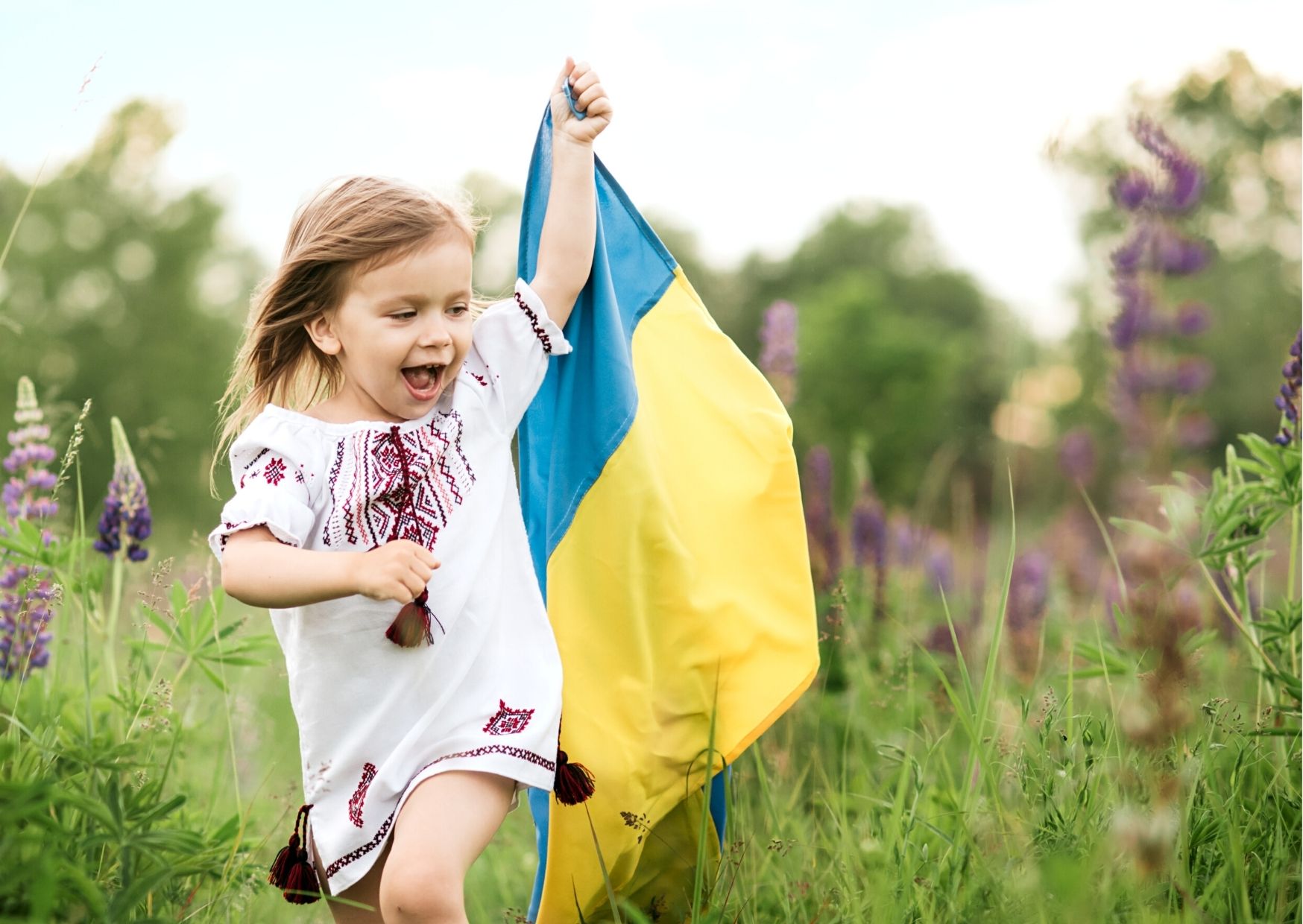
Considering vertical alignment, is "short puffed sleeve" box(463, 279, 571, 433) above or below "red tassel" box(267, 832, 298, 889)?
above

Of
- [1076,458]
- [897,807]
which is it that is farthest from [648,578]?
[1076,458]

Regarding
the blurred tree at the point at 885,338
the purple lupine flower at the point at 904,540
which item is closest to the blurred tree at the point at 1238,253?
the blurred tree at the point at 885,338

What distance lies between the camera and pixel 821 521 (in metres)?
3.82

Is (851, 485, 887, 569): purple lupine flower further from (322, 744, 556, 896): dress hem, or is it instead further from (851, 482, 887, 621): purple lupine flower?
(322, 744, 556, 896): dress hem

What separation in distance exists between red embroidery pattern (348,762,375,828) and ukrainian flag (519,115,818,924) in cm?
52

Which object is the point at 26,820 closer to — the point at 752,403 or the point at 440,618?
the point at 440,618

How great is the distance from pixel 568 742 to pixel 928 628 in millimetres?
2160

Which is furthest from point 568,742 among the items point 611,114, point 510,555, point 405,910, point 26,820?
point 611,114

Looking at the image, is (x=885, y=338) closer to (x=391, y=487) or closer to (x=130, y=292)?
(x=130, y=292)

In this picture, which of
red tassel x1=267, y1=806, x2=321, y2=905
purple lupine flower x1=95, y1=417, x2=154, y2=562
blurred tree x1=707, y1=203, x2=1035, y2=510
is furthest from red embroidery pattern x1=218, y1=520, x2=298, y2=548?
Result: blurred tree x1=707, y1=203, x2=1035, y2=510

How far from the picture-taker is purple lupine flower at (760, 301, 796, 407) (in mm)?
3779

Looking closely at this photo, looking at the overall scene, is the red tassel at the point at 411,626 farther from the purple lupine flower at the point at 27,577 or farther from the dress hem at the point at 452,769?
the purple lupine flower at the point at 27,577

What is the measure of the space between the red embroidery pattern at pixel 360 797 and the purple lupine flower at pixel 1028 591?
88.6 inches

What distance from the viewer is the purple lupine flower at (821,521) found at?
366 cm
